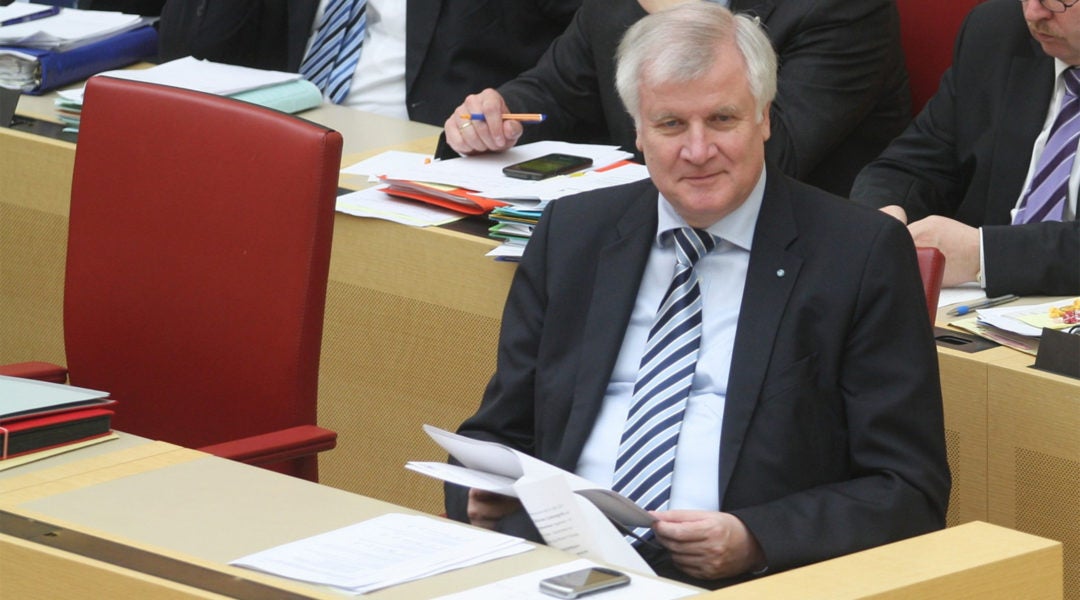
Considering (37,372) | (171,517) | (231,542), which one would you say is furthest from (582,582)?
(37,372)

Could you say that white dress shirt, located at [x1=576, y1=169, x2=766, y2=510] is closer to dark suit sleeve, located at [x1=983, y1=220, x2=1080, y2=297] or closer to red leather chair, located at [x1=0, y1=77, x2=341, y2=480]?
red leather chair, located at [x1=0, y1=77, x2=341, y2=480]

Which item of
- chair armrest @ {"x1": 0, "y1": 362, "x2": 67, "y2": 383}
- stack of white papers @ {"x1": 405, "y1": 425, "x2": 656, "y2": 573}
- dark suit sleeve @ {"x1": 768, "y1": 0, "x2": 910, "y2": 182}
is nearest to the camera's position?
stack of white papers @ {"x1": 405, "y1": 425, "x2": 656, "y2": 573}

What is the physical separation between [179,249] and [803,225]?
3.07 ft

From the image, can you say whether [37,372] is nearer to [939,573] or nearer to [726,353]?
[726,353]

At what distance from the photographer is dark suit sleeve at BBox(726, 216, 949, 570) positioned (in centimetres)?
193

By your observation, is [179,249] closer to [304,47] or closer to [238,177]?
[238,177]

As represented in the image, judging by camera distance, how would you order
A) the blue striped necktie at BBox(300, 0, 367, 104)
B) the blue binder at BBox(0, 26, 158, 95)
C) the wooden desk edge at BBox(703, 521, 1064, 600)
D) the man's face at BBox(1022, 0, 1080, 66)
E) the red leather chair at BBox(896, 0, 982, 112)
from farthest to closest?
1. the blue striped necktie at BBox(300, 0, 367, 104)
2. the blue binder at BBox(0, 26, 158, 95)
3. the red leather chair at BBox(896, 0, 982, 112)
4. the man's face at BBox(1022, 0, 1080, 66)
5. the wooden desk edge at BBox(703, 521, 1064, 600)

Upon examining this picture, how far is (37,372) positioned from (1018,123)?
1.71 meters

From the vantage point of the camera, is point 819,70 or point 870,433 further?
point 819,70

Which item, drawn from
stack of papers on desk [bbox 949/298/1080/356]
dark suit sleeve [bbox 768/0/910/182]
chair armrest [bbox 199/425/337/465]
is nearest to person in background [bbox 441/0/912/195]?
dark suit sleeve [bbox 768/0/910/182]

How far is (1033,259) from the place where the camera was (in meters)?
2.53

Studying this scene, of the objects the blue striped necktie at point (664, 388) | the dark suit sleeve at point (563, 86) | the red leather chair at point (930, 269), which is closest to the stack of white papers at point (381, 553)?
the blue striped necktie at point (664, 388)

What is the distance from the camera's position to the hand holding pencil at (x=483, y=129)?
311 centimetres

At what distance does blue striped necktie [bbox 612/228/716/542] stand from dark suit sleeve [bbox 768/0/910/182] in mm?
1020
